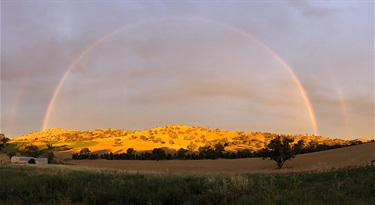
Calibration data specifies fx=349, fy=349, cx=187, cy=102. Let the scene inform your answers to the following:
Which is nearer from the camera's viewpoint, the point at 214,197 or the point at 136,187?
the point at 214,197

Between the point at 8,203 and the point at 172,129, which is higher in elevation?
the point at 172,129

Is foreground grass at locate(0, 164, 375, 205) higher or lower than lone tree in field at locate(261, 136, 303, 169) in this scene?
lower

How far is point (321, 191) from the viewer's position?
11922 mm

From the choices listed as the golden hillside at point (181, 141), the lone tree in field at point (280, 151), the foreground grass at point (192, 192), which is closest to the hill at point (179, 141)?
the golden hillside at point (181, 141)

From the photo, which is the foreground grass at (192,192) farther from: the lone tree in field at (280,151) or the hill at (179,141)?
the hill at (179,141)

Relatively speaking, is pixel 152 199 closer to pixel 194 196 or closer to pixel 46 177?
pixel 194 196

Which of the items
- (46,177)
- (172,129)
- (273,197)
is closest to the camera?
(273,197)

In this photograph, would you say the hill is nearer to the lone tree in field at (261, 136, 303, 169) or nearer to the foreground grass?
the lone tree in field at (261, 136, 303, 169)

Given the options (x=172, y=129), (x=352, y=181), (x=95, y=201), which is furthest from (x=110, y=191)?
(x=172, y=129)

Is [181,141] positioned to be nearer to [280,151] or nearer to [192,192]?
[280,151]

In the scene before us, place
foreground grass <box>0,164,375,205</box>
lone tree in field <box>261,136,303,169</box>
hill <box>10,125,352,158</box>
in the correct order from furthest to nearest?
hill <box>10,125,352,158</box> → lone tree in field <box>261,136,303,169</box> → foreground grass <box>0,164,375,205</box>

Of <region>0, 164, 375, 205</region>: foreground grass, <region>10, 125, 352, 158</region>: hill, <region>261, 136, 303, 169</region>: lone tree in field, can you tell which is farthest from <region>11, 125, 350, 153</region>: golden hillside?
<region>0, 164, 375, 205</region>: foreground grass

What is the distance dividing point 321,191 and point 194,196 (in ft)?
14.9

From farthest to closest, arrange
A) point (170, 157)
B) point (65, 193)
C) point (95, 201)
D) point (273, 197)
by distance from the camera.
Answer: point (170, 157) → point (65, 193) → point (95, 201) → point (273, 197)
